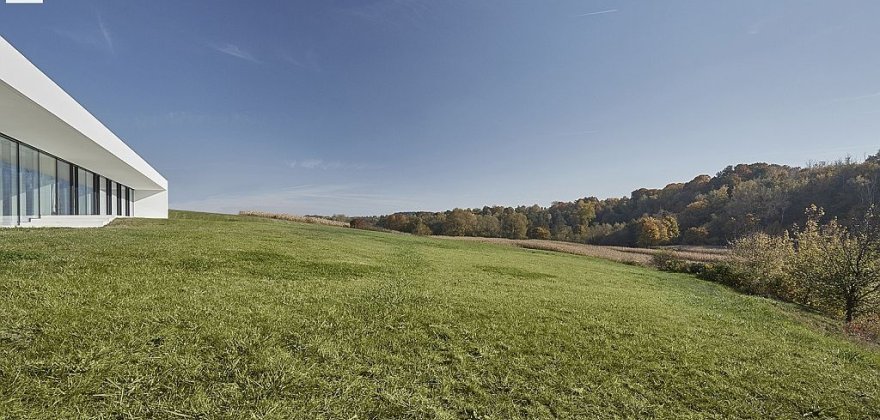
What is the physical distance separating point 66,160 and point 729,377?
2659 centimetres

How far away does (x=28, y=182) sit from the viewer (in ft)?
46.7

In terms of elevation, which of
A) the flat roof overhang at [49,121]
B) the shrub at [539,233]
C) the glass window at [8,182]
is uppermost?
the flat roof overhang at [49,121]

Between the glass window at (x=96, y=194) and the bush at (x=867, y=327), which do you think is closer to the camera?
the bush at (x=867, y=327)

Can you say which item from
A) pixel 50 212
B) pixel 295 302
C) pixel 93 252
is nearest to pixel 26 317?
pixel 295 302

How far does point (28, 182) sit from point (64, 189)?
409 cm

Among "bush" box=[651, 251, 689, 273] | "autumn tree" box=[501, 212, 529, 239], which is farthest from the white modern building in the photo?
"autumn tree" box=[501, 212, 529, 239]

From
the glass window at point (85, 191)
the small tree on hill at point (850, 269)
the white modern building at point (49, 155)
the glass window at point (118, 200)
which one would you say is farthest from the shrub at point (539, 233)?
the glass window at point (85, 191)

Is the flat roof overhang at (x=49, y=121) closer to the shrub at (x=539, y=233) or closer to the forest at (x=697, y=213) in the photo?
the forest at (x=697, y=213)

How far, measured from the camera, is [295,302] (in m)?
5.13

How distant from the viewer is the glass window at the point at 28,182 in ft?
44.7

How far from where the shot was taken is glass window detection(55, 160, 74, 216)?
1706 cm

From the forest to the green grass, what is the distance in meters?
35.5

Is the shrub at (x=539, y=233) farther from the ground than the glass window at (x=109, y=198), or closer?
closer

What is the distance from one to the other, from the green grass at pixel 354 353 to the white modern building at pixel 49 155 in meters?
4.74
